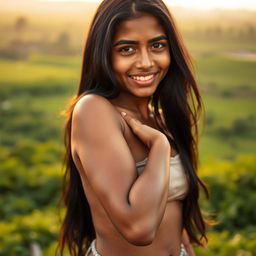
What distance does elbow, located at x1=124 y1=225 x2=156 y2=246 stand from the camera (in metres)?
1.57

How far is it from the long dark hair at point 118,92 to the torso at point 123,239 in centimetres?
13

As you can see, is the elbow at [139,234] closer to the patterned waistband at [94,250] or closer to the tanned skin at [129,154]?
the tanned skin at [129,154]

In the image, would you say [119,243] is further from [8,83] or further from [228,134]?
[8,83]

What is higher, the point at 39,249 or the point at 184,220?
the point at 184,220

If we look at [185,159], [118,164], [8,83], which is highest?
[118,164]

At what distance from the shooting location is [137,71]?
1837 mm

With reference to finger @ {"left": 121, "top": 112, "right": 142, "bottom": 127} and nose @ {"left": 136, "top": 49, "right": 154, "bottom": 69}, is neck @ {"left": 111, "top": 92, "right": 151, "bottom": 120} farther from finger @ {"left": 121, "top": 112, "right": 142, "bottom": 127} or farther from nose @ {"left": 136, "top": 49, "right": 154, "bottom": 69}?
nose @ {"left": 136, "top": 49, "right": 154, "bottom": 69}

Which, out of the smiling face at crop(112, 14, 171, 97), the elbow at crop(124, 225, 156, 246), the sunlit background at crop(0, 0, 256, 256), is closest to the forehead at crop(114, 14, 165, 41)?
the smiling face at crop(112, 14, 171, 97)

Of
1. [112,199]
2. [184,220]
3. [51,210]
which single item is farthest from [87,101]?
[51,210]

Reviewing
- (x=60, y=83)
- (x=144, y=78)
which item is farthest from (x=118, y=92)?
(x=60, y=83)

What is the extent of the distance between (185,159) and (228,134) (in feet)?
13.0

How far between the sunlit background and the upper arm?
9.26 ft

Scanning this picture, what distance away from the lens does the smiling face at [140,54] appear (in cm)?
179

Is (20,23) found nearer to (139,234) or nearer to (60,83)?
(60,83)
